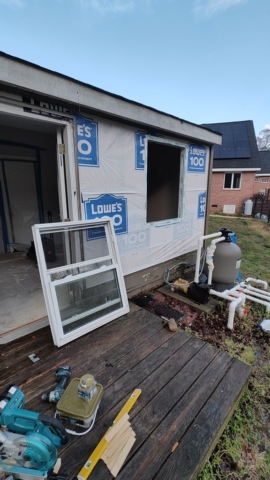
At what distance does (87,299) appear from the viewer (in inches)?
86.4

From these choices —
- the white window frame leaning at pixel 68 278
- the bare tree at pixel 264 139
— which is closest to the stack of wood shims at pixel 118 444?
the white window frame leaning at pixel 68 278

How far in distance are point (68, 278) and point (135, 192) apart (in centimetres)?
145

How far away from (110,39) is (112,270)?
26.3 feet

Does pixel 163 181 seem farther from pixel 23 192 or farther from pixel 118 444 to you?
pixel 118 444

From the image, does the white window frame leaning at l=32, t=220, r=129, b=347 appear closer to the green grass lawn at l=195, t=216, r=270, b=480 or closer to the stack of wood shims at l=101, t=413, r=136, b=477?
the stack of wood shims at l=101, t=413, r=136, b=477

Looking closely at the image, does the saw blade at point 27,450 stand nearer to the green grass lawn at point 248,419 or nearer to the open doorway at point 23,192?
the green grass lawn at point 248,419

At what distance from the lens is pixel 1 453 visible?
931 millimetres

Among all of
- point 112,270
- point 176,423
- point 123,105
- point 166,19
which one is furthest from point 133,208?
point 166,19

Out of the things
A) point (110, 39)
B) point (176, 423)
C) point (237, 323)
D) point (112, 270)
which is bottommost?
point (237, 323)

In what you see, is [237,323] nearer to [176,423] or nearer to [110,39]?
[176,423]

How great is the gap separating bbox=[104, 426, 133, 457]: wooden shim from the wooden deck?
0.15 feet

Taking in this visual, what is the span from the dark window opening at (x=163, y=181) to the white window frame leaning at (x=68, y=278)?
1.84m

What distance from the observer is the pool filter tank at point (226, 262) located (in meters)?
3.00

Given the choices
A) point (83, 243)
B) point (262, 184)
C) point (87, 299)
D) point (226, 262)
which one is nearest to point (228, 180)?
point (262, 184)
